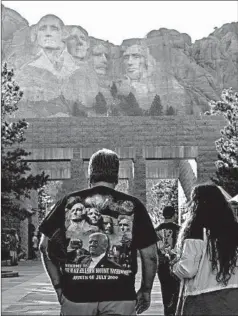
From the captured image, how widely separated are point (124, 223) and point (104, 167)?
1.09ft

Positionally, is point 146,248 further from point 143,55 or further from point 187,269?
point 143,55

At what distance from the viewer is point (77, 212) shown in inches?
195

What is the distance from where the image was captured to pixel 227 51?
390ft

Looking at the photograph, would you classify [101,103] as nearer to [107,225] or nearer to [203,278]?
[203,278]

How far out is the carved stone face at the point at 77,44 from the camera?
9825cm

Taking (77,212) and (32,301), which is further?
(32,301)

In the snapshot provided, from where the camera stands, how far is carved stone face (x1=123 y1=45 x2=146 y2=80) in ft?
317

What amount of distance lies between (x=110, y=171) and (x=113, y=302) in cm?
72

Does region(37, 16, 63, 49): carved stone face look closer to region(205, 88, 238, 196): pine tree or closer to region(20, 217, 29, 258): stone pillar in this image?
region(20, 217, 29, 258): stone pillar

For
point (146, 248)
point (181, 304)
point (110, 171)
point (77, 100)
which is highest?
point (77, 100)

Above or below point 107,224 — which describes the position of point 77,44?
above

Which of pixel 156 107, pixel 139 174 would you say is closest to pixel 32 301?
pixel 139 174

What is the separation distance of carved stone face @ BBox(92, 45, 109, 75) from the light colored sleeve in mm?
95446

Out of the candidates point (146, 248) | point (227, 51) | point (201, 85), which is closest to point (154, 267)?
point (146, 248)
